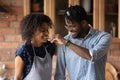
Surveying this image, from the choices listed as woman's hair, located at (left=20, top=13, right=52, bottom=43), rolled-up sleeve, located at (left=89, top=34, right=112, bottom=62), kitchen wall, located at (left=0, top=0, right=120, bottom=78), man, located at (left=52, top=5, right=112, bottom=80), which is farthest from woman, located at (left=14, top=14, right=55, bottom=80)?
kitchen wall, located at (left=0, top=0, right=120, bottom=78)

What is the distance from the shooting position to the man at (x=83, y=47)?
5.08ft

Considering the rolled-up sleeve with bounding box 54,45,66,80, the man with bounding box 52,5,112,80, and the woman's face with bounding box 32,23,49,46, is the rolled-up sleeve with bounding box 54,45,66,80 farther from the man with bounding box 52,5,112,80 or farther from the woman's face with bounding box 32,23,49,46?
the woman's face with bounding box 32,23,49,46

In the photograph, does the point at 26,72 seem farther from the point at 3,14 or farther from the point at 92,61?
the point at 3,14

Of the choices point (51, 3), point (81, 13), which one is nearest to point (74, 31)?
point (81, 13)

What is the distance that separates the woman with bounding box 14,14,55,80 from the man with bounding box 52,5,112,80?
128 mm

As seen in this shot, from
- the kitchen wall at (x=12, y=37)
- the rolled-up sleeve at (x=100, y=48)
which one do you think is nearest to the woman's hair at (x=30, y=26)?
the rolled-up sleeve at (x=100, y=48)

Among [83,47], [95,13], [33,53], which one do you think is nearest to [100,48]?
[83,47]

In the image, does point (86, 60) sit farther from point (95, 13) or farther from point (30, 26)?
point (95, 13)

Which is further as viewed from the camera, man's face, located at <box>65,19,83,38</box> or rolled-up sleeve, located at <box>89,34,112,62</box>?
man's face, located at <box>65,19,83,38</box>

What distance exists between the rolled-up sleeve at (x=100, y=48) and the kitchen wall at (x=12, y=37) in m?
1.28

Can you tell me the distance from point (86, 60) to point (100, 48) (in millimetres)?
129

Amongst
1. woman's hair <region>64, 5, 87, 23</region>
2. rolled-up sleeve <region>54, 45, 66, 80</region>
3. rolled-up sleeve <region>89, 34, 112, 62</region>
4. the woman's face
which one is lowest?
rolled-up sleeve <region>54, 45, 66, 80</region>

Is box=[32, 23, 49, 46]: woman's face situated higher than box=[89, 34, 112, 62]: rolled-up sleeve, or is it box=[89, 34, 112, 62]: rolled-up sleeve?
box=[32, 23, 49, 46]: woman's face

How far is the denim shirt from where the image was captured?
1.54 metres
